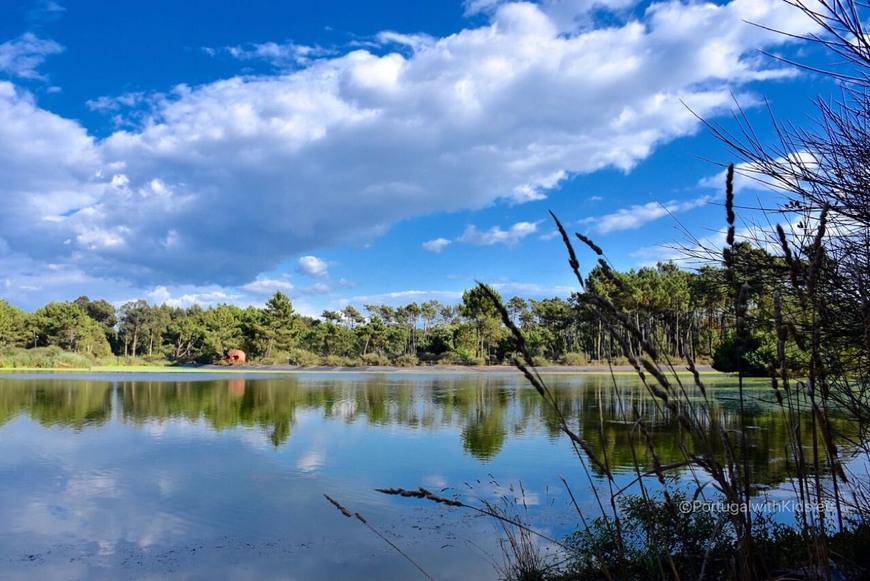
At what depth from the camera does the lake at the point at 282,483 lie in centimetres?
656

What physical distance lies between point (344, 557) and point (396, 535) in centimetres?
85

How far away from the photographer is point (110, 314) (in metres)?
83.8

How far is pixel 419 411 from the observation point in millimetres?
19875

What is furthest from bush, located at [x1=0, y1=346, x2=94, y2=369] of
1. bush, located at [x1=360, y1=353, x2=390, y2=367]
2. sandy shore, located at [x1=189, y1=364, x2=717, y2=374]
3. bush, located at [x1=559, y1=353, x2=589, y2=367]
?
bush, located at [x1=559, y1=353, x2=589, y2=367]

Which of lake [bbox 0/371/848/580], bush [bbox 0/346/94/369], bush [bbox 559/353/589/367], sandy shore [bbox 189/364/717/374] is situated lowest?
lake [bbox 0/371/848/580]

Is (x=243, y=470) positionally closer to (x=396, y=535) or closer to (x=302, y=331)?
(x=396, y=535)

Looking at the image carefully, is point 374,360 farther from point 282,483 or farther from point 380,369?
point 282,483

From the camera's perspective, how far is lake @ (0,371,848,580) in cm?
656

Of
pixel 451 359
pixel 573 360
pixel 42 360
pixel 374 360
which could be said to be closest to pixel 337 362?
pixel 374 360

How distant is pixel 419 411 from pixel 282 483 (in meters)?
10.1

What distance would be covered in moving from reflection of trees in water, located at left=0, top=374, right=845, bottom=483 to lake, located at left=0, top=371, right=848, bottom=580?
0.12m

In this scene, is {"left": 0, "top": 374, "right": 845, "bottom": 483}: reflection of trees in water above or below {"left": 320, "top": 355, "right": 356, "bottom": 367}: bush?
below

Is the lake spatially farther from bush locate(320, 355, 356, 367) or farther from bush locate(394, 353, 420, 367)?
bush locate(394, 353, 420, 367)

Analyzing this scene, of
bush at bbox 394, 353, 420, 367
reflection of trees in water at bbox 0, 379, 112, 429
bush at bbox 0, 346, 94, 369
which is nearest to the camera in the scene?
reflection of trees in water at bbox 0, 379, 112, 429
